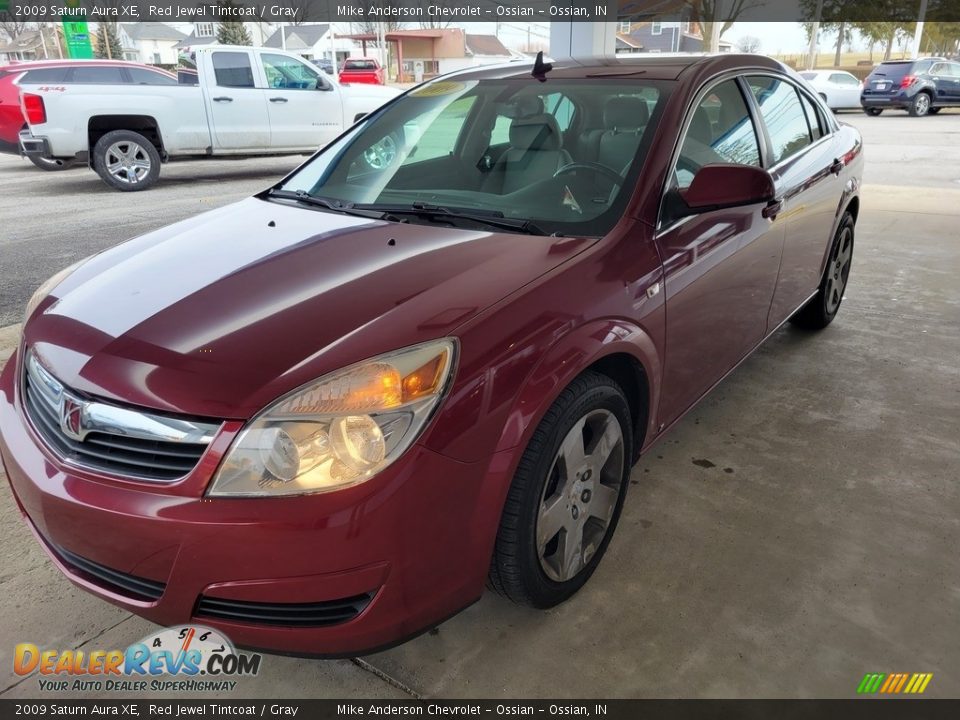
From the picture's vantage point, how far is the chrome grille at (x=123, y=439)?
61.5 inches

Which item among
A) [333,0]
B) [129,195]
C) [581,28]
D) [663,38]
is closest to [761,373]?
[581,28]

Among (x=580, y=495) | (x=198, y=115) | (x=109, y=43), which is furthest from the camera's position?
(x=109, y=43)

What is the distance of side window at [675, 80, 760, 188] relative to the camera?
256cm

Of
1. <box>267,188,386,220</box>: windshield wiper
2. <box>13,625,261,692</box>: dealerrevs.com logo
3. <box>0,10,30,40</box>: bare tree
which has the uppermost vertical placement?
<box>0,10,30,40</box>: bare tree

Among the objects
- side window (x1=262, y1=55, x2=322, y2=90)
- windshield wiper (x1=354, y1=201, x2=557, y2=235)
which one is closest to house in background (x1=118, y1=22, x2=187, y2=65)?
side window (x1=262, y1=55, x2=322, y2=90)

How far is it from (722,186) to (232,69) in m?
9.14

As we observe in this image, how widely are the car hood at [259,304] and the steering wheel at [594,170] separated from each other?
1.22 feet

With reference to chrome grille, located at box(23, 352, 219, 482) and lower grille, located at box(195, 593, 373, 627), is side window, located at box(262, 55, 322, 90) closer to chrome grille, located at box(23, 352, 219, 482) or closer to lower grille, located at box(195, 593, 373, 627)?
chrome grille, located at box(23, 352, 219, 482)

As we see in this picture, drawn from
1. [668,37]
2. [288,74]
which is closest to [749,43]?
[668,37]

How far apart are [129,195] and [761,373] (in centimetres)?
815

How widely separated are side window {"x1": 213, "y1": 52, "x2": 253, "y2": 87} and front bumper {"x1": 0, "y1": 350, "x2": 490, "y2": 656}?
9.25 meters

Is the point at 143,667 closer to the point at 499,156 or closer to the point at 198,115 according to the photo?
the point at 499,156

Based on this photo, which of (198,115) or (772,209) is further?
(198,115)

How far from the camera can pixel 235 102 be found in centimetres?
988
